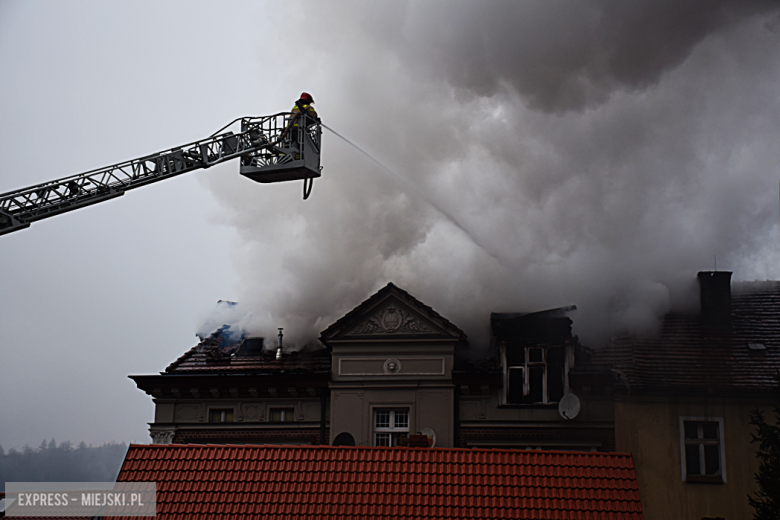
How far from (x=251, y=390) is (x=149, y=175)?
25.4 ft

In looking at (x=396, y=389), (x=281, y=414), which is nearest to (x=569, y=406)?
(x=396, y=389)

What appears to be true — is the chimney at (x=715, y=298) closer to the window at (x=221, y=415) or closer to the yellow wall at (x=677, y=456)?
the yellow wall at (x=677, y=456)

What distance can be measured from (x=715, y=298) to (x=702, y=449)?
518 centimetres

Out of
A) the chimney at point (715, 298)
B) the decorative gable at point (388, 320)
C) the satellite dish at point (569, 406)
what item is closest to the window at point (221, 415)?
the decorative gable at point (388, 320)

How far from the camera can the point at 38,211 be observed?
664 inches

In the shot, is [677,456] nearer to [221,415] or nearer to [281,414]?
Answer: [281,414]

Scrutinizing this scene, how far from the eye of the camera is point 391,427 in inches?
920

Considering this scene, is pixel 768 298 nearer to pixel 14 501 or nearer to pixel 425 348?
pixel 425 348

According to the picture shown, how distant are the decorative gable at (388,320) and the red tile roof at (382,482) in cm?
797

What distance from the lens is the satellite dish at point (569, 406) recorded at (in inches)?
859

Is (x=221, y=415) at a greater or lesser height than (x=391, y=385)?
lesser

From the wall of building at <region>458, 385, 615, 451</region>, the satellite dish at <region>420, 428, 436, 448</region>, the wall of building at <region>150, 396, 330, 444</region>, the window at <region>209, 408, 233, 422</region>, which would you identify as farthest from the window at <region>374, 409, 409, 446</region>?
the window at <region>209, 408, 233, 422</region>

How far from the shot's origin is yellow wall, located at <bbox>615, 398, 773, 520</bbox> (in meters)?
20.6

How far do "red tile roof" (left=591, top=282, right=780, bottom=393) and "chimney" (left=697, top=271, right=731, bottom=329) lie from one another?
9.5 inches
